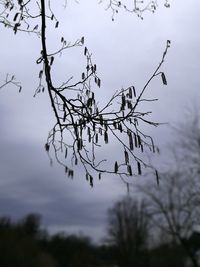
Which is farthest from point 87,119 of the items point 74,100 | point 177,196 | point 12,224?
point 12,224

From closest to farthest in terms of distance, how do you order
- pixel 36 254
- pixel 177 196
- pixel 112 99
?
1. pixel 112 99
2. pixel 177 196
3. pixel 36 254

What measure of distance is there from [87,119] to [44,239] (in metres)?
58.4

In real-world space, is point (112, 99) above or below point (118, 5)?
below

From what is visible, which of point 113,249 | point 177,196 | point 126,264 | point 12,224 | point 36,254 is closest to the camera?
point 177,196

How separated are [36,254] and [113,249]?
22256 mm

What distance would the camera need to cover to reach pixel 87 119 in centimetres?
518

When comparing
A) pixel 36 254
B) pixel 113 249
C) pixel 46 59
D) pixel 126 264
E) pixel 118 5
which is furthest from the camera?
pixel 113 249

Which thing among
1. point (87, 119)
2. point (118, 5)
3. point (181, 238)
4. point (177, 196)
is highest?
point (177, 196)

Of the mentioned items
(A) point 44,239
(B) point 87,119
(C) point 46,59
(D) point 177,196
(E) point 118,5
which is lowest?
(B) point 87,119

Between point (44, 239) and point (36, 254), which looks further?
point (44, 239)

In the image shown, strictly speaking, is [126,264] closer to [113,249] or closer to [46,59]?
[113,249]

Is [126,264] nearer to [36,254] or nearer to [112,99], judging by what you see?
[36,254]

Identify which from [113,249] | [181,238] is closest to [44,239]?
[113,249]

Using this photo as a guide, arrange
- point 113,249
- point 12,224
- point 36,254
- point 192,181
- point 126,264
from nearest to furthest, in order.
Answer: point 192,181 < point 36,254 < point 12,224 < point 126,264 < point 113,249
